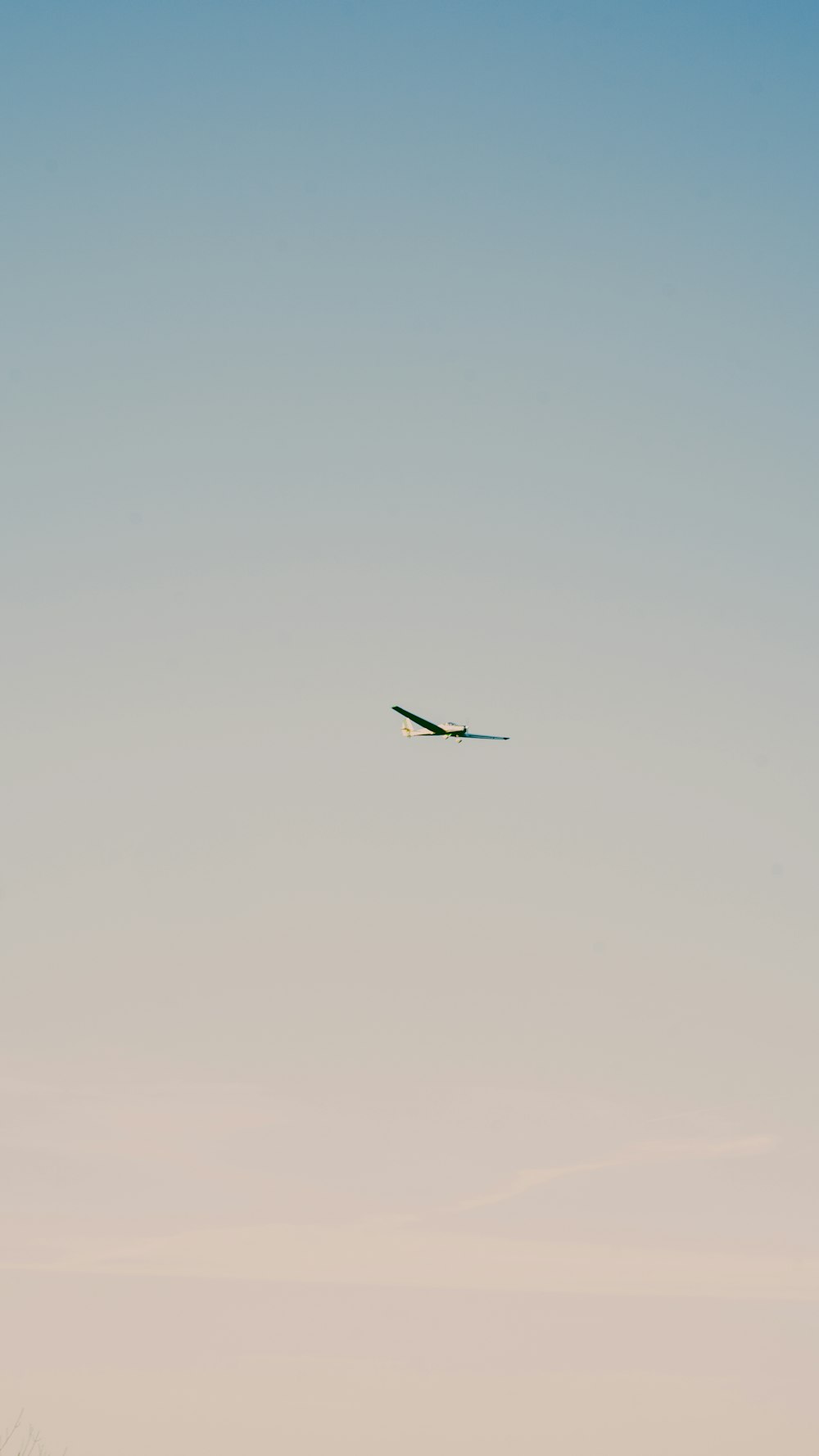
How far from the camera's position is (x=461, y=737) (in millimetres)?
40031
